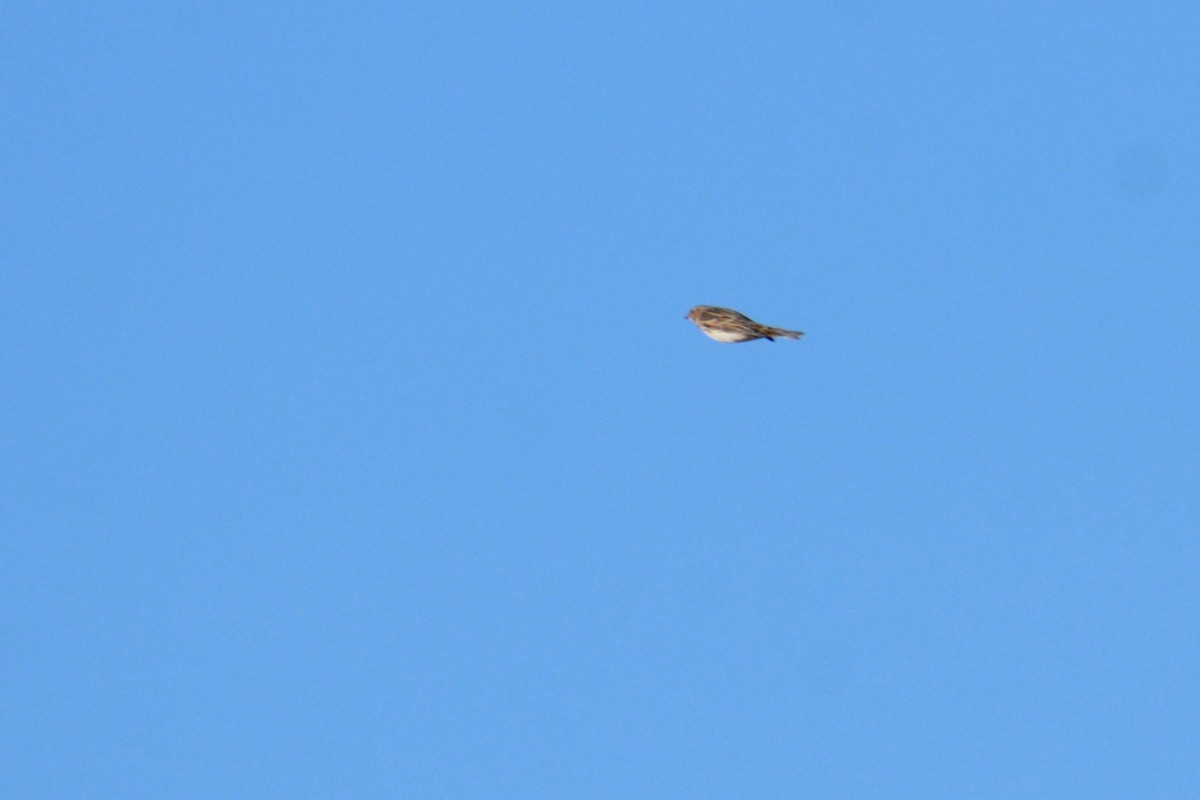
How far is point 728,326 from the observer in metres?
63.1

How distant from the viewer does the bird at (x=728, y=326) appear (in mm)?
61156

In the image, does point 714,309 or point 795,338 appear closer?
point 795,338

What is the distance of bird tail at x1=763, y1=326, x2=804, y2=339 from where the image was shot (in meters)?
58.6

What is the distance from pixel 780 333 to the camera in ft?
197

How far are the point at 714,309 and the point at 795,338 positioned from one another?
239 inches

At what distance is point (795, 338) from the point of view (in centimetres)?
5859

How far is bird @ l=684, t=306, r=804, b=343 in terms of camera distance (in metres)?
61.2

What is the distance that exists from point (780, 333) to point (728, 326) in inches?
134

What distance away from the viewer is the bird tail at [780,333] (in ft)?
192

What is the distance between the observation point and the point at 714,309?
6425 cm
